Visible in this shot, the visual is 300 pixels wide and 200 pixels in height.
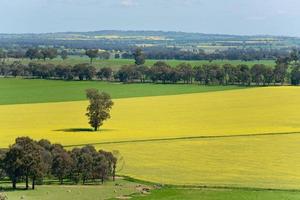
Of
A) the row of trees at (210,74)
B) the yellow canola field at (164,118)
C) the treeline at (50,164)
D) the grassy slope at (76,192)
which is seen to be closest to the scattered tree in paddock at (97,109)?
the yellow canola field at (164,118)

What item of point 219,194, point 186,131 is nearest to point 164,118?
→ point 186,131

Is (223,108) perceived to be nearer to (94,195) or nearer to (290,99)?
(290,99)

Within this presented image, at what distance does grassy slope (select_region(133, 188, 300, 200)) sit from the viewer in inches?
1479

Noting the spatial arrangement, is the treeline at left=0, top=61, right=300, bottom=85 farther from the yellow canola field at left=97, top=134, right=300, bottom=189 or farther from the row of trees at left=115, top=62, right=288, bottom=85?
the yellow canola field at left=97, top=134, right=300, bottom=189

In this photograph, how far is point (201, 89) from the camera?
12119 centimetres

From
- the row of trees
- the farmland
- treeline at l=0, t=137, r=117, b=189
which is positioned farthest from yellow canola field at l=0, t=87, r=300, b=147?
the row of trees

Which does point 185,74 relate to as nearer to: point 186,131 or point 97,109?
point 97,109

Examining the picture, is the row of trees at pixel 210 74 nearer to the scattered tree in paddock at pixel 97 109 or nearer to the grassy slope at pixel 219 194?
the scattered tree in paddock at pixel 97 109

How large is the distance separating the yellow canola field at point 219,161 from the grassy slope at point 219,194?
5.25 feet

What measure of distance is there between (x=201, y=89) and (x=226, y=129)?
54.4m

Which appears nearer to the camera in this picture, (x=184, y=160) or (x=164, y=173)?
(x=164, y=173)

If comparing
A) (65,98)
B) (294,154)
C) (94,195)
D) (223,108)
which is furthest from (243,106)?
(94,195)

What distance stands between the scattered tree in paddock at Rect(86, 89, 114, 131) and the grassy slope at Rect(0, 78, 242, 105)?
30.2m

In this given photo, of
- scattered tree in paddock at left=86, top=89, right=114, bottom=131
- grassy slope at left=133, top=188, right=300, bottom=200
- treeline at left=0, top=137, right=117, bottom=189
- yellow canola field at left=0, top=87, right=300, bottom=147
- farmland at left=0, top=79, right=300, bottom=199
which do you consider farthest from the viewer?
scattered tree in paddock at left=86, top=89, right=114, bottom=131
